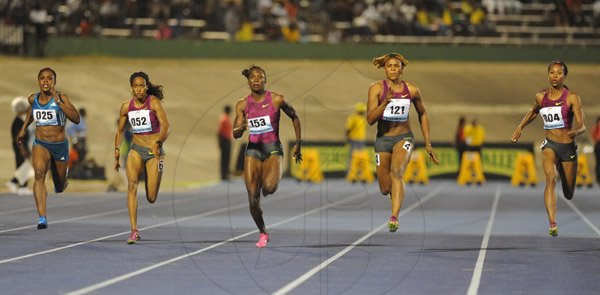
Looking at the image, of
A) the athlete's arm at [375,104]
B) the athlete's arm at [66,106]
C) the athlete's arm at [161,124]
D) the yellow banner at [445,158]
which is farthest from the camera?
the yellow banner at [445,158]

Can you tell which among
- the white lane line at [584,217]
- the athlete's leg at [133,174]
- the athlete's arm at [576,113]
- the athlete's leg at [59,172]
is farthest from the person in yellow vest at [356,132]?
the athlete's leg at [133,174]

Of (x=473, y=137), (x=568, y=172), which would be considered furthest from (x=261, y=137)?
(x=473, y=137)

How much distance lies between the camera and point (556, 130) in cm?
1594

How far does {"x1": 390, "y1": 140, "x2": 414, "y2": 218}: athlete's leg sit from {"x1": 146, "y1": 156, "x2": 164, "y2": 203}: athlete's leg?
110 inches

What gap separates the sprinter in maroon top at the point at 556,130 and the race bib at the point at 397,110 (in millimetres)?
1506

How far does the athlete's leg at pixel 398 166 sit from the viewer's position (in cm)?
1517

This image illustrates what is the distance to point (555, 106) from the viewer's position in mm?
15742

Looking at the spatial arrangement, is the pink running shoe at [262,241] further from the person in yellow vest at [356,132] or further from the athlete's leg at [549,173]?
the person in yellow vest at [356,132]

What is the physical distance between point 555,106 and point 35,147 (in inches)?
270

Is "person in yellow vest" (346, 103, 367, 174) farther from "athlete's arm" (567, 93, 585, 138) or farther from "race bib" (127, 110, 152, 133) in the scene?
"race bib" (127, 110, 152, 133)

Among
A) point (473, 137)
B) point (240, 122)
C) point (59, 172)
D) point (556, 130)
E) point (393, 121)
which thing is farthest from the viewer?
point (473, 137)

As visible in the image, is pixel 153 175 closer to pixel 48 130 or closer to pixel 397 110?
pixel 48 130

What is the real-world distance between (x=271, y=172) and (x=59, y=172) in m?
3.91

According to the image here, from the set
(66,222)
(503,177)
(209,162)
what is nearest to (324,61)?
(209,162)
